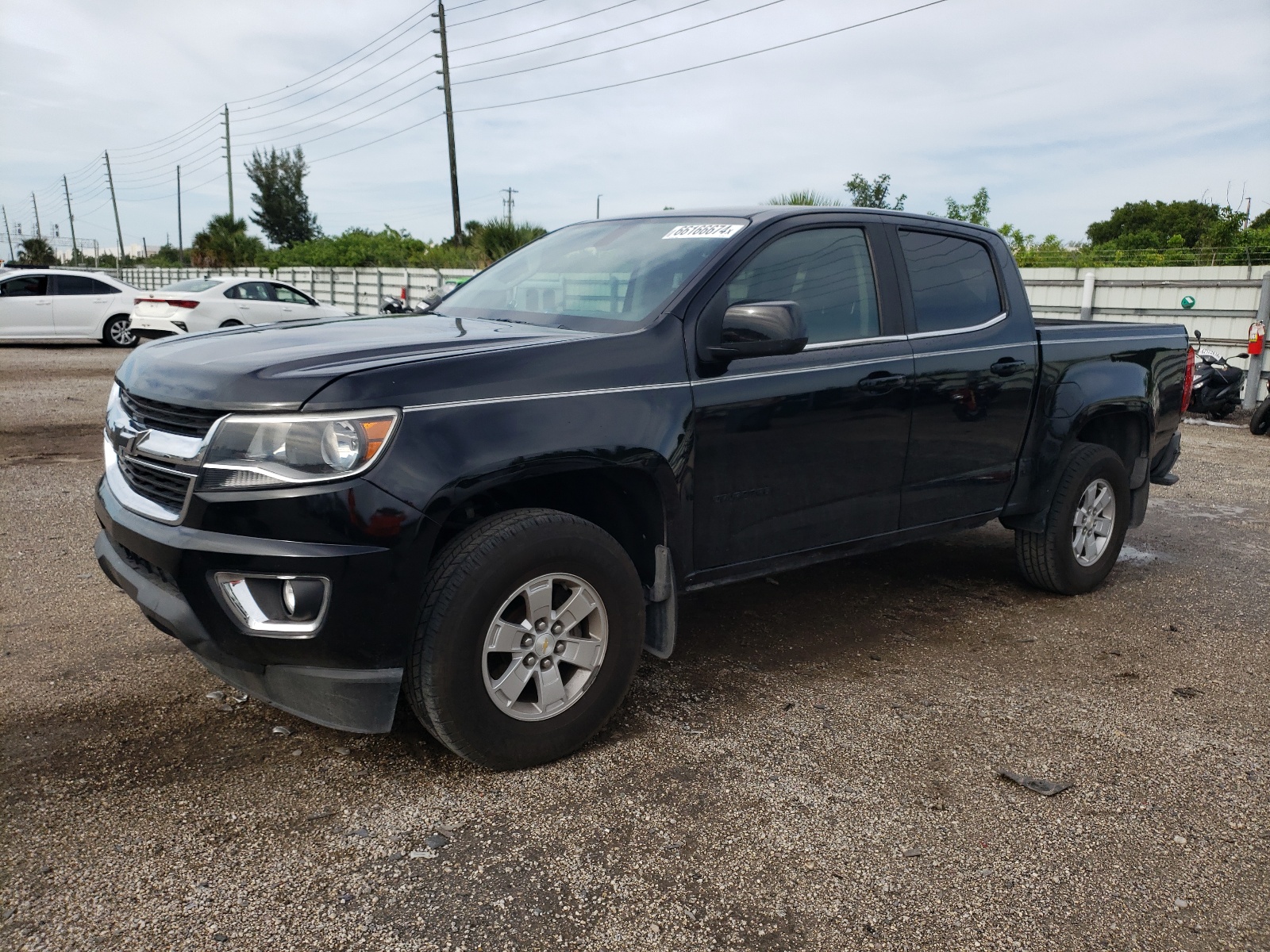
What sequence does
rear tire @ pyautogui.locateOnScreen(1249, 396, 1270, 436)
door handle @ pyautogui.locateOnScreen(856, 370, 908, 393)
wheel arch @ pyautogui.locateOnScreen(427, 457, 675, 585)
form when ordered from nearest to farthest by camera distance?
wheel arch @ pyautogui.locateOnScreen(427, 457, 675, 585)
door handle @ pyautogui.locateOnScreen(856, 370, 908, 393)
rear tire @ pyautogui.locateOnScreen(1249, 396, 1270, 436)

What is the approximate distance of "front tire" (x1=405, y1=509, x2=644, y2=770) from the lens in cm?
286

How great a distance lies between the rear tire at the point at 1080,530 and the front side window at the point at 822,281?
1.53 metres

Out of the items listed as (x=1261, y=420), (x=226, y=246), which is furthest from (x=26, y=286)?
(x=226, y=246)

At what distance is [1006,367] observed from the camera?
452 cm

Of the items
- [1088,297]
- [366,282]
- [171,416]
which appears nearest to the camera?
[171,416]

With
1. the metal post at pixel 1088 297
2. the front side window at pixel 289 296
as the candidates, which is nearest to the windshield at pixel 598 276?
the metal post at pixel 1088 297

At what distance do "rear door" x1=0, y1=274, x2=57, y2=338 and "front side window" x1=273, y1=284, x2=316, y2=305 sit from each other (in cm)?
400

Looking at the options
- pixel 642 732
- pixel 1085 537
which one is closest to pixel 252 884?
pixel 642 732

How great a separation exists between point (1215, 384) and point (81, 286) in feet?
61.8

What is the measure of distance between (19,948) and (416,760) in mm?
1186

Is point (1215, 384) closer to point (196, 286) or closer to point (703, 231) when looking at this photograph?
point (703, 231)

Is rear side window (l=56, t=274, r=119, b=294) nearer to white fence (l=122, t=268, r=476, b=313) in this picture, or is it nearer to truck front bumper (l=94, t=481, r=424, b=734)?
white fence (l=122, t=268, r=476, b=313)

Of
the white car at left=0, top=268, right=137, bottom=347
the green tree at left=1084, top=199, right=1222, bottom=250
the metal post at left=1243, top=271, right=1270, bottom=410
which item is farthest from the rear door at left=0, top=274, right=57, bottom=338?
Answer: the green tree at left=1084, top=199, right=1222, bottom=250

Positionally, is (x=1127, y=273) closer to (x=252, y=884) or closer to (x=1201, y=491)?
(x=1201, y=491)
